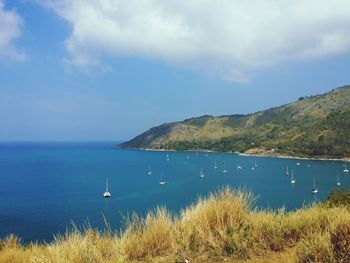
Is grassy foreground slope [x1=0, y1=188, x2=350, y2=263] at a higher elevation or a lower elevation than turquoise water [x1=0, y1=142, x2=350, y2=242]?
higher

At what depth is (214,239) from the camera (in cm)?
579

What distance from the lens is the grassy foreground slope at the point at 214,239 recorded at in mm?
5043

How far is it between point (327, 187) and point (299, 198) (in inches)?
547

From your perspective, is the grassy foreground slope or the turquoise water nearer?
the grassy foreground slope

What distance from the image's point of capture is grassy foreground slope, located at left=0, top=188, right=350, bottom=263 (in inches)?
199

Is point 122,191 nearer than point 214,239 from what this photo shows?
No

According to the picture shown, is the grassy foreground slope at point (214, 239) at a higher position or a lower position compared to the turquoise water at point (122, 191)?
higher

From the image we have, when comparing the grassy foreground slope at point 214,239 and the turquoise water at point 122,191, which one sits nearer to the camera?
the grassy foreground slope at point 214,239

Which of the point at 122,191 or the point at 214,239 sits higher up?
the point at 214,239

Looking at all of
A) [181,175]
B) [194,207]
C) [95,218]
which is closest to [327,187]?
[181,175]

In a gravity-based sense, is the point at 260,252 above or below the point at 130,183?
above

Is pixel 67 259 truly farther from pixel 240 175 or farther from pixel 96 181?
pixel 240 175

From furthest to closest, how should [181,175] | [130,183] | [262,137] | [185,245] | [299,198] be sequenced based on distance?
[262,137]
[181,175]
[130,183]
[299,198]
[185,245]

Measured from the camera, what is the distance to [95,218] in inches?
2277
